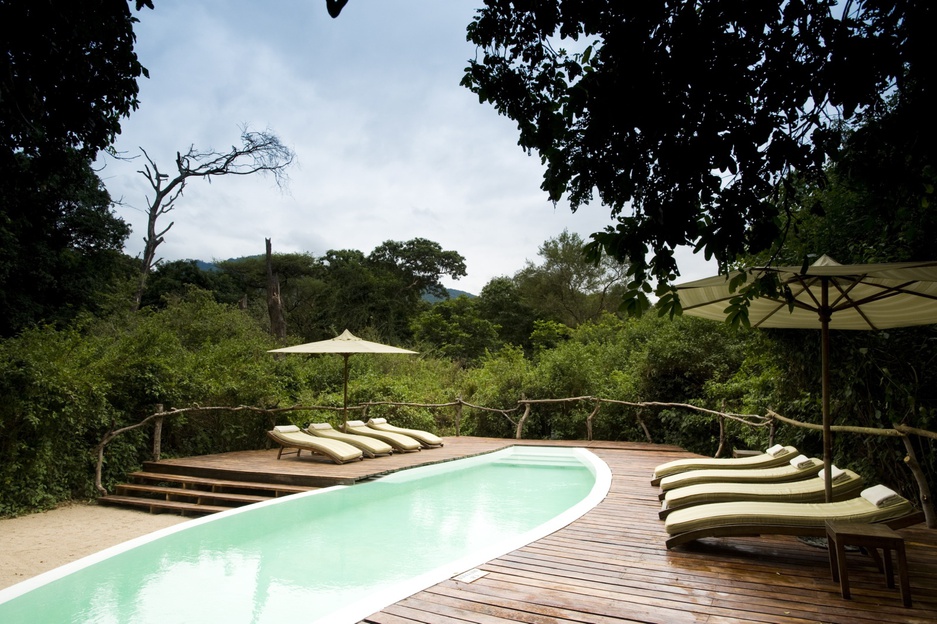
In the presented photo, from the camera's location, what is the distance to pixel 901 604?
9.82 ft

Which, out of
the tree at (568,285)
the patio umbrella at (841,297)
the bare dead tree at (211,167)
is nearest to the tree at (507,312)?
the tree at (568,285)

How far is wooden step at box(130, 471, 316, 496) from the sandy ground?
1.97 ft

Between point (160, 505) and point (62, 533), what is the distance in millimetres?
1183

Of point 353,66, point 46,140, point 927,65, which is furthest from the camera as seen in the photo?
point 353,66

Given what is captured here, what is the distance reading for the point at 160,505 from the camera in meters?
7.45

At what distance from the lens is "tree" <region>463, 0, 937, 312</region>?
7.22ft

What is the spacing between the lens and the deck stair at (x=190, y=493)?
24.4ft

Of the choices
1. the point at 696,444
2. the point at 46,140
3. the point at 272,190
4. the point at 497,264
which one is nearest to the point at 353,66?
the point at 46,140

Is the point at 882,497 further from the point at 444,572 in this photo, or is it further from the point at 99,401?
the point at 99,401

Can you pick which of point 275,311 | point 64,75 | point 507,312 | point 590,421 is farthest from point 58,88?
point 507,312

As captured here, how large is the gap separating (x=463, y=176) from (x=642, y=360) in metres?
5.82

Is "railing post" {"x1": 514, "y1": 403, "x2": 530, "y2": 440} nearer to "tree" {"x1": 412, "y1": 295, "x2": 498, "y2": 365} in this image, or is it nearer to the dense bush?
the dense bush

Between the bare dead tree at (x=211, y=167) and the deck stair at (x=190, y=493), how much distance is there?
1234 cm

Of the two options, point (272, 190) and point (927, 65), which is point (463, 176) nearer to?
point (272, 190)
